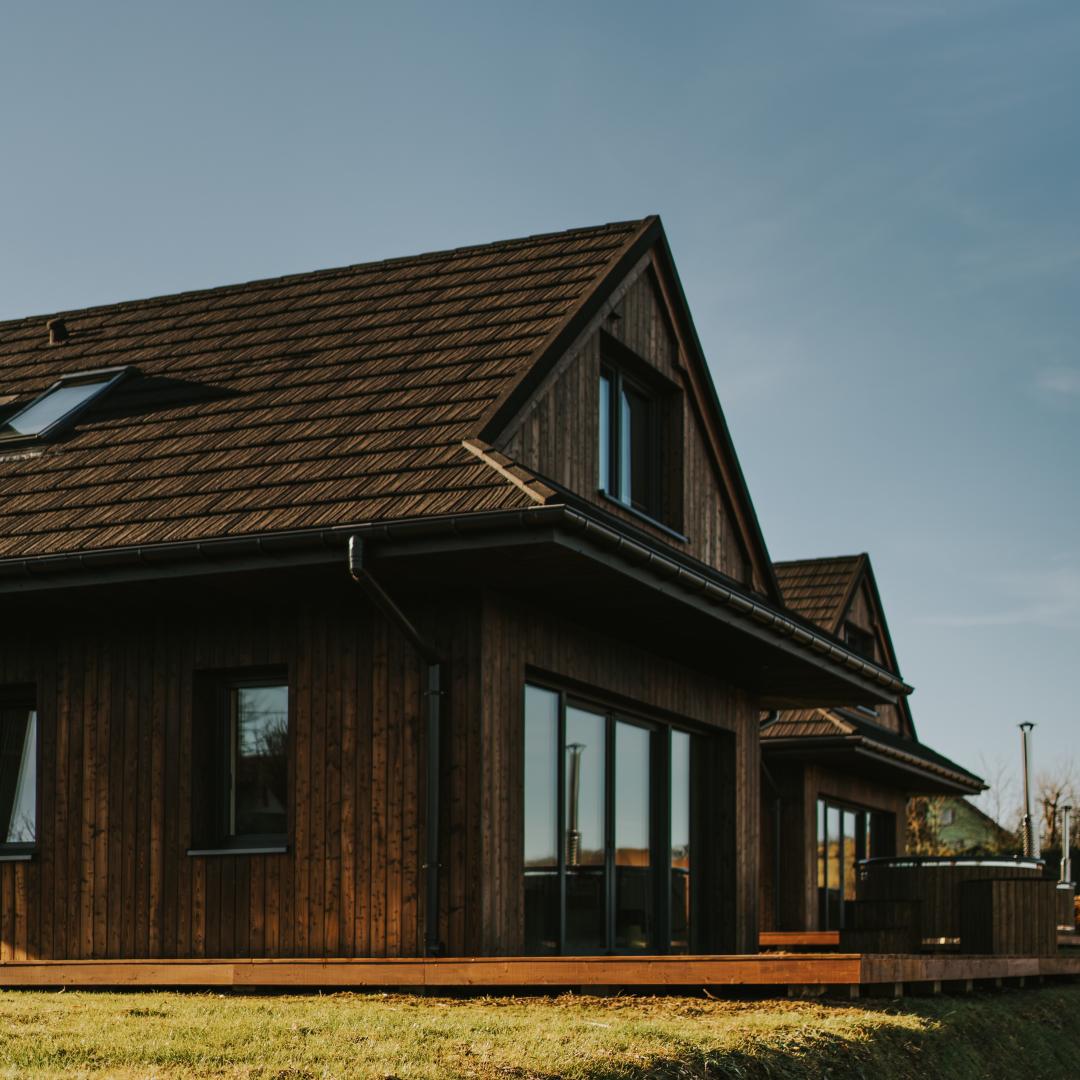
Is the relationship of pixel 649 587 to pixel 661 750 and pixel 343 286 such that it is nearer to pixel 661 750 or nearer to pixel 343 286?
pixel 661 750

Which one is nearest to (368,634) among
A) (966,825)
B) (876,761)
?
(876,761)

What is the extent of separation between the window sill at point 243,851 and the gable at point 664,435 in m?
3.34

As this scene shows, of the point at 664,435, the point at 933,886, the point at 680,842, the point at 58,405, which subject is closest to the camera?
the point at 58,405

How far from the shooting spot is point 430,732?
40.9 ft

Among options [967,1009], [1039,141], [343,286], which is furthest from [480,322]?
[967,1009]

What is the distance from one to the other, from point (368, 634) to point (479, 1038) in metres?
4.82

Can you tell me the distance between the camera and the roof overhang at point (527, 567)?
37.7 ft

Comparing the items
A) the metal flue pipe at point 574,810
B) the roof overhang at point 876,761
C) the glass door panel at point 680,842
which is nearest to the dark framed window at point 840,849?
the roof overhang at point 876,761

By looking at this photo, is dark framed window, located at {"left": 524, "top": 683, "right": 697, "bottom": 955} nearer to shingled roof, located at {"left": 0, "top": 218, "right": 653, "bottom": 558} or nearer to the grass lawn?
shingled roof, located at {"left": 0, "top": 218, "right": 653, "bottom": 558}

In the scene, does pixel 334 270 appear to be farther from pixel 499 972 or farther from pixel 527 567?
pixel 499 972

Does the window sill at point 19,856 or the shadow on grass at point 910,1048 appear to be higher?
the window sill at point 19,856

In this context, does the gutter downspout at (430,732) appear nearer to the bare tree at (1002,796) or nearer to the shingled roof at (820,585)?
the shingled roof at (820,585)

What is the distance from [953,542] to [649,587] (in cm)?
1799

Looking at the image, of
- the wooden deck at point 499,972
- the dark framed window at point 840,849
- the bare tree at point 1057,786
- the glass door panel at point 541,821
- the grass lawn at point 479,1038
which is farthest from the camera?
the bare tree at point 1057,786
